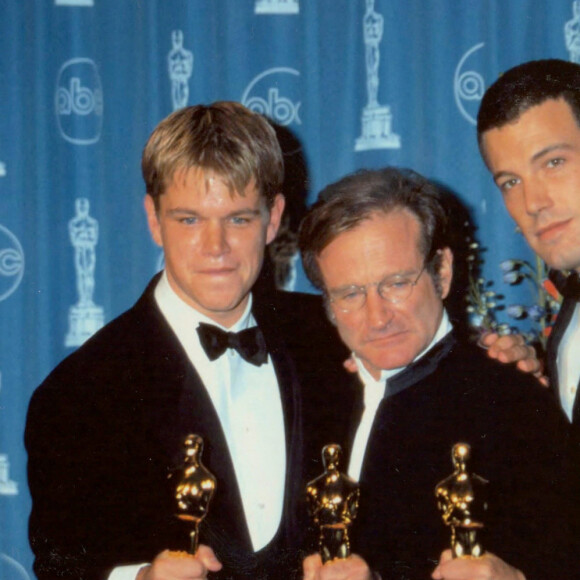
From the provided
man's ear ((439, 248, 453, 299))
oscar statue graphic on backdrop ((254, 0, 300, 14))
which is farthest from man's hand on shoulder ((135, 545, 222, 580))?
oscar statue graphic on backdrop ((254, 0, 300, 14))

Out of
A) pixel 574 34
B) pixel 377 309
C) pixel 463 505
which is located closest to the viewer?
pixel 463 505

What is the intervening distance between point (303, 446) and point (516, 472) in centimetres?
44

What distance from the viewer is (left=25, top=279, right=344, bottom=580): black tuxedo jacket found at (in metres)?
1.46

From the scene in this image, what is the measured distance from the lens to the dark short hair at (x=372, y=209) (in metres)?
1.52

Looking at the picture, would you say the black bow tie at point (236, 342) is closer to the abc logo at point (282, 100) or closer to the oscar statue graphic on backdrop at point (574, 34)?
the abc logo at point (282, 100)

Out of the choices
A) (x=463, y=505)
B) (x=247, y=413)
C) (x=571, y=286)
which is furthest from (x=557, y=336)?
(x=463, y=505)

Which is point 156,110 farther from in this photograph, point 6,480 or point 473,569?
point 473,569

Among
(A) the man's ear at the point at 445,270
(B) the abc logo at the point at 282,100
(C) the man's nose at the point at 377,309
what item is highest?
(B) the abc logo at the point at 282,100

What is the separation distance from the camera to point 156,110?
8.57ft

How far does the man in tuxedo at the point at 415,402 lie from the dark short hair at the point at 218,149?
0.15 m

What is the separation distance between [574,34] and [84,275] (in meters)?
1.75

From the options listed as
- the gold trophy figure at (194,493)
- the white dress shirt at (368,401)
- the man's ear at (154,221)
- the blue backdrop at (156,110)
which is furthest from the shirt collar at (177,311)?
the blue backdrop at (156,110)

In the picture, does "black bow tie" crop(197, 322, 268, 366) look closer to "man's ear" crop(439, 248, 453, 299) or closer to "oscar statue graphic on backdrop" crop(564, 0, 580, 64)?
"man's ear" crop(439, 248, 453, 299)

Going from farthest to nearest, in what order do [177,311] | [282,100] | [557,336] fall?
[282,100] < [557,336] < [177,311]
